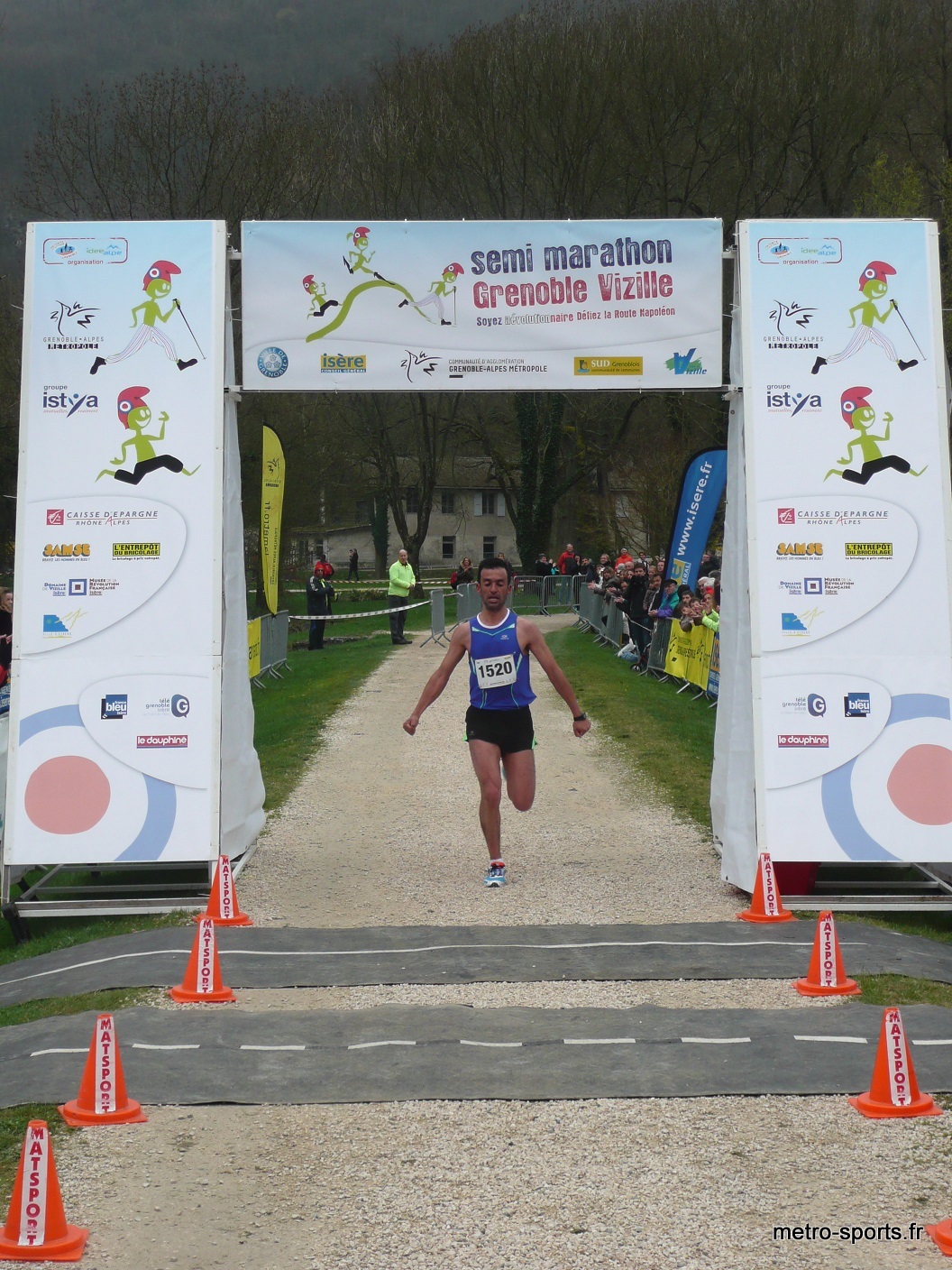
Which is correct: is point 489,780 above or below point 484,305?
below

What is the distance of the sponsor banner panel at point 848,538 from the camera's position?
8.99 meters

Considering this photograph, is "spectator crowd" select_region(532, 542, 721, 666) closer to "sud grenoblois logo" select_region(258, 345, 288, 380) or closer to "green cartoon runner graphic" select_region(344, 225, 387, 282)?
"green cartoon runner graphic" select_region(344, 225, 387, 282)

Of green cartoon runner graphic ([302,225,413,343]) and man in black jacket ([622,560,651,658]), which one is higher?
green cartoon runner graphic ([302,225,413,343])

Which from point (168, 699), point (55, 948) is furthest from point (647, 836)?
point (55, 948)

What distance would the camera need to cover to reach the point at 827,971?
6934 mm

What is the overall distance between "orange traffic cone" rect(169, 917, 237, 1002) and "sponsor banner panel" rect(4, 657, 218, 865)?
2.18 m

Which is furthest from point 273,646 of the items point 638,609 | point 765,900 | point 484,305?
point 765,900

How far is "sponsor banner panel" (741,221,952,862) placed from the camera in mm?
8992

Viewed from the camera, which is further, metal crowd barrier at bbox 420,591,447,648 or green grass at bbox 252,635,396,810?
metal crowd barrier at bbox 420,591,447,648

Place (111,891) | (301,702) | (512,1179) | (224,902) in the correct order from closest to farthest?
(512,1179) < (224,902) < (111,891) < (301,702)

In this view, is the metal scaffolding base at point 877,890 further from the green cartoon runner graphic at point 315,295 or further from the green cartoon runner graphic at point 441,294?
Result: the green cartoon runner graphic at point 315,295

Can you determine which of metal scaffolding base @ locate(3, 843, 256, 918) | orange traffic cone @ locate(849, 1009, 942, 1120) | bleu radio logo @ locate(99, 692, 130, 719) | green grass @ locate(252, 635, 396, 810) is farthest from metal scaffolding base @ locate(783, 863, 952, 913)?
green grass @ locate(252, 635, 396, 810)

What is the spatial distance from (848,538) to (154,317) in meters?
5.24

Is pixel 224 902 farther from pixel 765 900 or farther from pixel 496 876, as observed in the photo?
pixel 765 900
